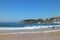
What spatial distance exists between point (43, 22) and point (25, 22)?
2421 millimetres

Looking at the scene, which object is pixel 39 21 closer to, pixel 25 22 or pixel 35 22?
pixel 35 22

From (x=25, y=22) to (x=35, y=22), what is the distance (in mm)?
1413

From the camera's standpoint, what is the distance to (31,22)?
21156 millimetres

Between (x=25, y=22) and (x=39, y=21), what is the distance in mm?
1920

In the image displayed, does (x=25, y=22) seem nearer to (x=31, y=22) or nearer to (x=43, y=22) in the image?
(x=31, y=22)

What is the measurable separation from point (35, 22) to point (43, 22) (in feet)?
4.06

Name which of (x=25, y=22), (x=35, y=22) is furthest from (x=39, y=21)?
(x=25, y=22)

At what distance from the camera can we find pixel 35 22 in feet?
69.1

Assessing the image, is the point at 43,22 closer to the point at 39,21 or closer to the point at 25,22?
the point at 39,21

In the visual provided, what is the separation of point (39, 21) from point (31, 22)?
113 centimetres

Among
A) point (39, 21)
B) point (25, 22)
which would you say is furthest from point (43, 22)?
point (25, 22)

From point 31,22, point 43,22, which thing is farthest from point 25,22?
point 43,22

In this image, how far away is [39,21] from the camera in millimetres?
20891
